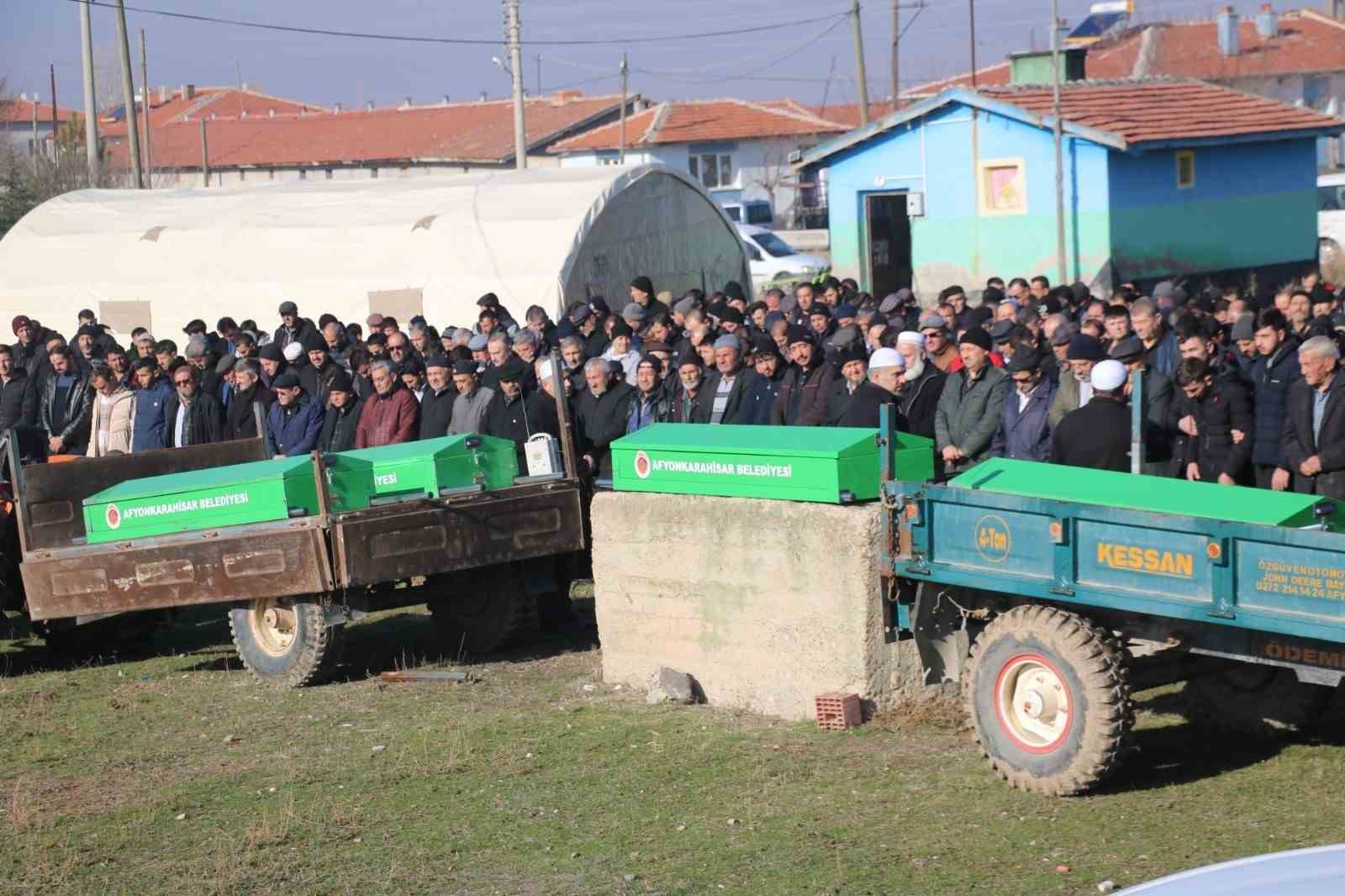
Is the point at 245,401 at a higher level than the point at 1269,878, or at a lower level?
higher

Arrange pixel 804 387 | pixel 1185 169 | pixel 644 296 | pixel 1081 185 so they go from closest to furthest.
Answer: pixel 804 387 → pixel 644 296 → pixel 1081 185 → pixel 1185 169

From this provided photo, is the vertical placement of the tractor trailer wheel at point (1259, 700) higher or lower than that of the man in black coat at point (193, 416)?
lower

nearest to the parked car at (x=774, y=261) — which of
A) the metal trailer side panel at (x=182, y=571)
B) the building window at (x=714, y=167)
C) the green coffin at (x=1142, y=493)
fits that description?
the metal trailer side panel at (x=182, y=571)

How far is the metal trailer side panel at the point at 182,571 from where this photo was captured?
10.1 m

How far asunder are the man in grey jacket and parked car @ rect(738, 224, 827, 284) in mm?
25935

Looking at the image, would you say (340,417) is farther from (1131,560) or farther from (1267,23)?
(1267,23)

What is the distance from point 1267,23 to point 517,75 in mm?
39776

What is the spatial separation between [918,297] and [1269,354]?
19651 millimetres

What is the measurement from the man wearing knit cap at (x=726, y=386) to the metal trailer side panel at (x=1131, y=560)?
356 cm

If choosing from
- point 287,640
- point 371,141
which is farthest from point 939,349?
point 371,141

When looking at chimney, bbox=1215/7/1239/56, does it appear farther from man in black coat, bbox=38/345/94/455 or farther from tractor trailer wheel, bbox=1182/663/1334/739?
tractor trailer wheel, bbox=1182/663/1334/739

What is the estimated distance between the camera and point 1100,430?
878 centimetres

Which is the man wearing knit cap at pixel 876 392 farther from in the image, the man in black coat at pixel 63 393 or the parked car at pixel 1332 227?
the parked car at pixel 1332 227

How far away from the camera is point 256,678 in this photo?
10.8 metres
